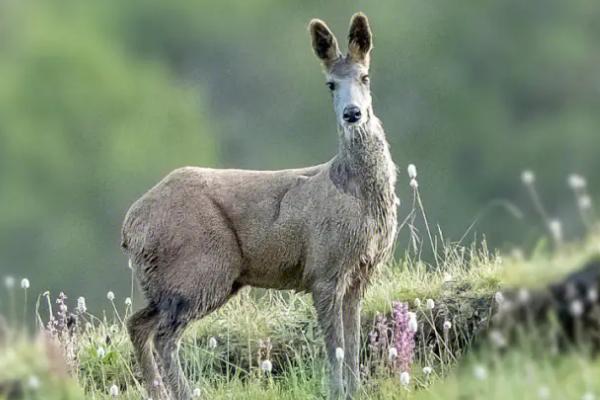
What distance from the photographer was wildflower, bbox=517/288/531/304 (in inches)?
349

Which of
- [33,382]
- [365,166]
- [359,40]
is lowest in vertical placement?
[33,382]

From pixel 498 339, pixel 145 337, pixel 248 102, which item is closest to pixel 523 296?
pixel 498 339

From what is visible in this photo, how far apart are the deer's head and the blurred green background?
2119 centimetres

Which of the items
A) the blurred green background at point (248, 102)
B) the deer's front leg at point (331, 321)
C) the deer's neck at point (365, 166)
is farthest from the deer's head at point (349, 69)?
the blurred green background at point (248, 102)

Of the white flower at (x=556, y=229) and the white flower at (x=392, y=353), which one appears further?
the white flower at (x=392, y=353)

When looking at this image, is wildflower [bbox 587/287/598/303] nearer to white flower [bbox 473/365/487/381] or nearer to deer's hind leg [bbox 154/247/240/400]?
white flower [bbox 473/365/487/381]

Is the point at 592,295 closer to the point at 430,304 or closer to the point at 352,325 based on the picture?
the point at 430,304

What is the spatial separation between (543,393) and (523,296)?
1.66 ft

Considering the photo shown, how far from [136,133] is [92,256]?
10293mm

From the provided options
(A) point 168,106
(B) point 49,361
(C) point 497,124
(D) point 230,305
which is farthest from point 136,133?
(B) point 49,361

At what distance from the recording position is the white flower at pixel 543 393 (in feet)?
28.0

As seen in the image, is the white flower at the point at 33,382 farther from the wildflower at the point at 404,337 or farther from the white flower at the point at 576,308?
the white flower at the point at 576,308

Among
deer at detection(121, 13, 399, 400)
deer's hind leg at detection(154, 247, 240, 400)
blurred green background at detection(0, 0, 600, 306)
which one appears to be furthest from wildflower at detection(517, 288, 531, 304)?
blurred green background at detection(0, 0, 600, 306)

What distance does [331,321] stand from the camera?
11797 millimetres
